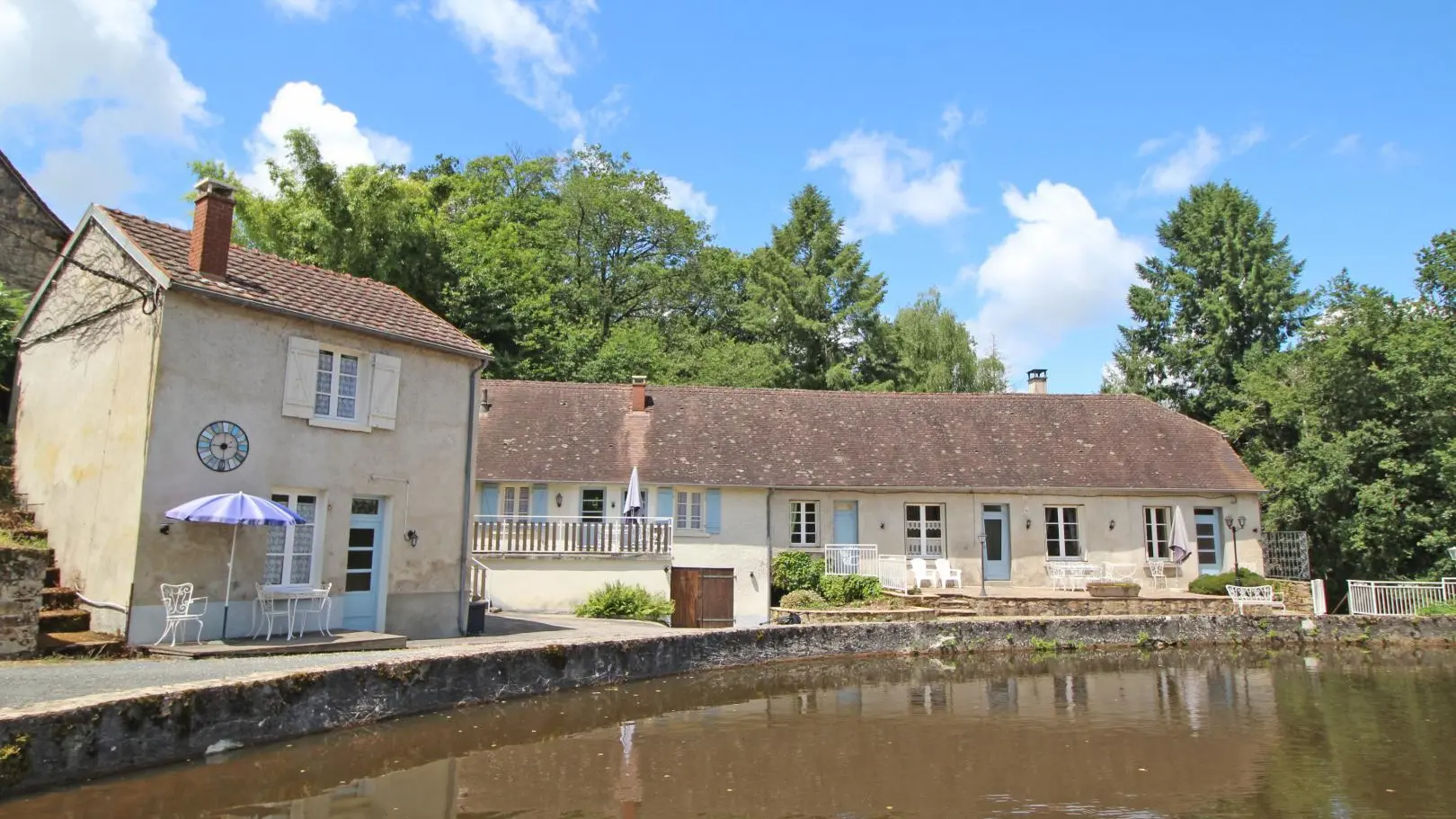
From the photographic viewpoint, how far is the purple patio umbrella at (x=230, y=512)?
11398mm

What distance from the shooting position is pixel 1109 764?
29.9 feet

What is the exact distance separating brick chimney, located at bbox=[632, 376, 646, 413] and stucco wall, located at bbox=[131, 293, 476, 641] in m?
9.84

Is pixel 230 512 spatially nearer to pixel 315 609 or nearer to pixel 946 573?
pixel 315 609

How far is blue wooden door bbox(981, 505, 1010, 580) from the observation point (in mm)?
24328

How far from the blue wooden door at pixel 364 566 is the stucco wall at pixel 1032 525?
38.9ft

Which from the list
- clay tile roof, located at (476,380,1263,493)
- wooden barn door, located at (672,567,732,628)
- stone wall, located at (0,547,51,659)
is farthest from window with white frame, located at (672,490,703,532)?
stone wall, located at (0,547,51,659)

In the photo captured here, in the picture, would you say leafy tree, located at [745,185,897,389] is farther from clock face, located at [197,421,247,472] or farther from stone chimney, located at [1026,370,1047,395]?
clock face, located at [197,421,247,472]

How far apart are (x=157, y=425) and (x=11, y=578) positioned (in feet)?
7.71

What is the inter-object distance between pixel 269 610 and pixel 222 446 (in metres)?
2.37

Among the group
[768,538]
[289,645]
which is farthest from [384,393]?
[768,538]

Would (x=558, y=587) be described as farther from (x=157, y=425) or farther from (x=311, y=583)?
(x=157, y=425)

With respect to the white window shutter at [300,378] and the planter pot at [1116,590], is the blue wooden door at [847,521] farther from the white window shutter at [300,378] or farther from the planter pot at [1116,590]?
the white window shutter at [300,378]

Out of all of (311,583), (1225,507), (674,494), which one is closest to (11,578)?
(311,583)

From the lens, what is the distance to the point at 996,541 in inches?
963
